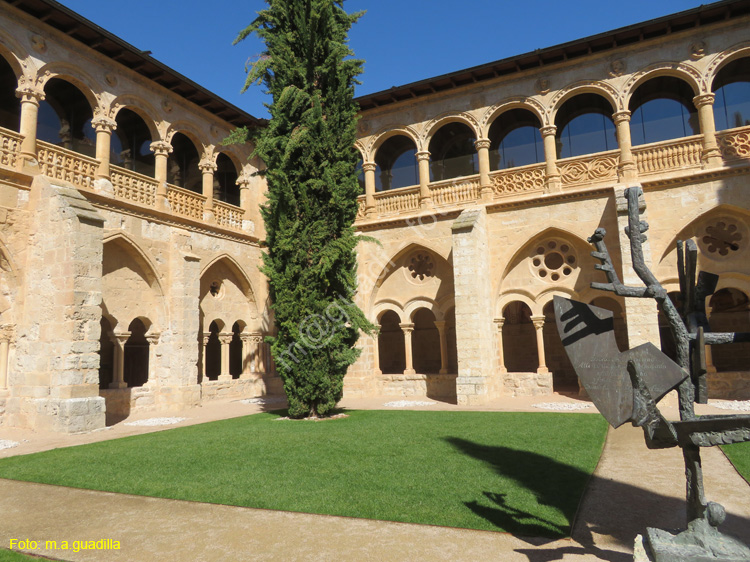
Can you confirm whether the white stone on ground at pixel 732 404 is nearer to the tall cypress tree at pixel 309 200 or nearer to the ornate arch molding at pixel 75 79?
the tall cypress tree at pixel 309 200

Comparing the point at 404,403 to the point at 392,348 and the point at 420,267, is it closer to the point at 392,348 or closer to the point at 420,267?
the point at 420,267

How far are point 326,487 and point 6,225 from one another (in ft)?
29.4

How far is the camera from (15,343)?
1005cm

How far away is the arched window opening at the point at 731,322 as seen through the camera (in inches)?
587

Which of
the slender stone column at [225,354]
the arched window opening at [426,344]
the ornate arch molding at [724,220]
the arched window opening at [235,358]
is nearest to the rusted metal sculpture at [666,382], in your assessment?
the ornate arch molding at [724,220]

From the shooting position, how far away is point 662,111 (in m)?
13.9

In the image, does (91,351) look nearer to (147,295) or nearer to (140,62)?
(147,295)

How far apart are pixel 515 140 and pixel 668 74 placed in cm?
434

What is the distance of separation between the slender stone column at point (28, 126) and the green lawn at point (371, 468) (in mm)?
6241

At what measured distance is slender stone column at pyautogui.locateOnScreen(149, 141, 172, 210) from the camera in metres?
13.3

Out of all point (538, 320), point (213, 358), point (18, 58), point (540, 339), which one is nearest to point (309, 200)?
point (18, 58)

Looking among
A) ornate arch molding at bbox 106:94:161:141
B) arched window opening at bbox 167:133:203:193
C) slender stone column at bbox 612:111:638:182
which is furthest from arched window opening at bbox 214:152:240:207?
slender stone column at bbox 612:111:638:182

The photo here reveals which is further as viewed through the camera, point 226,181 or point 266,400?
point 226,181

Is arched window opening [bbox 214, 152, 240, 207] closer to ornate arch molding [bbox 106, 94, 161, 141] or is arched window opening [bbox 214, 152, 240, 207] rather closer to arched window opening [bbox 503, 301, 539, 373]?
ornate arch molding [bbox 106, 94, 161, 141]
